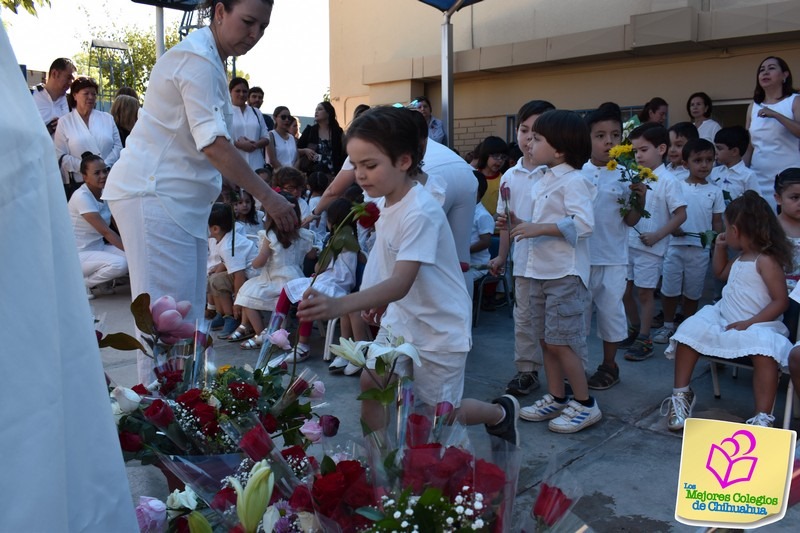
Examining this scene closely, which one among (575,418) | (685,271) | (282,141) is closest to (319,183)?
(282,141)

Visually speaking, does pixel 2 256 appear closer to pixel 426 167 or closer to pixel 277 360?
pixel 277 360

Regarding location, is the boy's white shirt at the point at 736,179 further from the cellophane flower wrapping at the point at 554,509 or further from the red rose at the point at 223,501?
the red rose at the point at 223,501

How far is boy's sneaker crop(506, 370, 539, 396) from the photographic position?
4.20 metres

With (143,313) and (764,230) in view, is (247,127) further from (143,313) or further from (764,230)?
(143,313)

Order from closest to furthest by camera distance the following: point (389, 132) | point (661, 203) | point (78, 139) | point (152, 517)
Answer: point (152, 517) < point (389, 132) < point (661, 203) < point (78, 139)

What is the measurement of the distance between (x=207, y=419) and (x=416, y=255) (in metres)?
1.00

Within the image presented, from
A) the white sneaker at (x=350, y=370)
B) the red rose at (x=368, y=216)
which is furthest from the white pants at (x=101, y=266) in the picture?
the red rose at (x=368, y=216)

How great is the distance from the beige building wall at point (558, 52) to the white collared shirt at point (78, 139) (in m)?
5.57

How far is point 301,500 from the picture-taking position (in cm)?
131

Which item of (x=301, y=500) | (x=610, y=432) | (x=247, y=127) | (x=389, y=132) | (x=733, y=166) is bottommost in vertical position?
(x=610, y=432)

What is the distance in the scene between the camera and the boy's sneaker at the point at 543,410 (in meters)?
3.80

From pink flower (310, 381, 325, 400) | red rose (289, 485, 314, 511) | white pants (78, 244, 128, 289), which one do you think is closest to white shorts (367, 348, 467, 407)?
pink flower (310, 381, 325, 400)

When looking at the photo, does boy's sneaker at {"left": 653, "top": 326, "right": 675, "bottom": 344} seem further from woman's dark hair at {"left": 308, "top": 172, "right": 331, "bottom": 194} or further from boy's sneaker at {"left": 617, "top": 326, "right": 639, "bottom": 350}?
woman's dark hair at {"left": 308, "top": 172, "right": 331, "bottom": 194}

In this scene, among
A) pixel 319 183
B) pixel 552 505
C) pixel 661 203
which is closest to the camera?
pixel 552 505
